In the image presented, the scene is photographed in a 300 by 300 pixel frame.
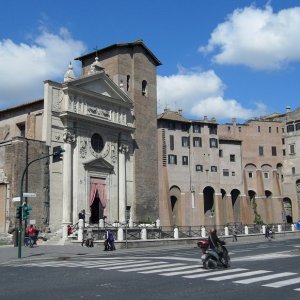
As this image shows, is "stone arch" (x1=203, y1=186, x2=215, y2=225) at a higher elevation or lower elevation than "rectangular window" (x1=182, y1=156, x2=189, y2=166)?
lower

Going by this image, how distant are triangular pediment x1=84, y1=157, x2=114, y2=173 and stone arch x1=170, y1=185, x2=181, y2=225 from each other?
48.4ft

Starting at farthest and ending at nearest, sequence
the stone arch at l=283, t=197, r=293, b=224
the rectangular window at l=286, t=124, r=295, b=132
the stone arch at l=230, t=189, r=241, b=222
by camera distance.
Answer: the stone arch at l=283, t=197, r=293, b=224, the rectangular window at l=286, t=124, r=295, b=132, the stone arch at l=230, t=189, r=241, b=222

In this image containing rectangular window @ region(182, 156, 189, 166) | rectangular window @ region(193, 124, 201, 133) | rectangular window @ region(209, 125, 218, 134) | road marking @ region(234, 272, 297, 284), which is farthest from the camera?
rectangular window @ region(209, 125, 218, 134)

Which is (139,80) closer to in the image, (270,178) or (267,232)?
(267,232)

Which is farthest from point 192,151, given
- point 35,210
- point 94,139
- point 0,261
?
point 0,261

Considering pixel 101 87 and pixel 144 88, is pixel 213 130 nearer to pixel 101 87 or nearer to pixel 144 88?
pixel 144 88

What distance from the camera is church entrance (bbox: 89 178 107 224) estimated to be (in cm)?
4272

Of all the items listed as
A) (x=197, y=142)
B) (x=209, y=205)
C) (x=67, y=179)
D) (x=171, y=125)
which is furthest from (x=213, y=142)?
(x=67, y=179)

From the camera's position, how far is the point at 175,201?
58.4 m

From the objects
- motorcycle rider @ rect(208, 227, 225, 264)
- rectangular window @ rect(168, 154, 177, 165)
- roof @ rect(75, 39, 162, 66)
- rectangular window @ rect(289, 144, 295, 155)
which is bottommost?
motorcycle rider @ rect(208, 227, 225, 264)

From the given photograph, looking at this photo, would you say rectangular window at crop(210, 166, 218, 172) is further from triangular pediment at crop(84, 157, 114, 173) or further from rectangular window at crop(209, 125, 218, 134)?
triangular pediment at crop(84, 157, 114, 173)

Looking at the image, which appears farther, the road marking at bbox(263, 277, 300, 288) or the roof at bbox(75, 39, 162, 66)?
the roof at bbox(75, 39, 162, 66)

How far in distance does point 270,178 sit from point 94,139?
3457 cm

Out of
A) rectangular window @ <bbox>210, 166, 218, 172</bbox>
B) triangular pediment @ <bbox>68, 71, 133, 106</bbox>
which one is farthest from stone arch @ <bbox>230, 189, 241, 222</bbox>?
triangular pediment @ <bbox>68, 71, 133, 106</bbox>
